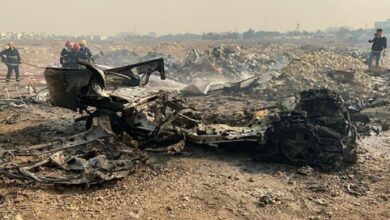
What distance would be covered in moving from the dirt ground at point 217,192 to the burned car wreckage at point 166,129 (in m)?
0.26

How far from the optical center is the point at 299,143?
660 centimetres

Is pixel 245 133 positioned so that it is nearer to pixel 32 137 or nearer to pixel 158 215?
pixel 158 215

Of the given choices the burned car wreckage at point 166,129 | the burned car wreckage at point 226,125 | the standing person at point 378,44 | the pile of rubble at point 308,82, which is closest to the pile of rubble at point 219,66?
the pile of rubble at point 308,82

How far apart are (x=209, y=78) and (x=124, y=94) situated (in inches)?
483

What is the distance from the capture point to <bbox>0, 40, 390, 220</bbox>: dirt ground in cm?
494

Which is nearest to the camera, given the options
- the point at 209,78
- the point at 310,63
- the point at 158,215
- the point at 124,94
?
the point at 158,215

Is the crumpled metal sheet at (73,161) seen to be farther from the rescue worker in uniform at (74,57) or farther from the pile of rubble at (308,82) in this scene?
the rescue worker in uniform at (74,57)

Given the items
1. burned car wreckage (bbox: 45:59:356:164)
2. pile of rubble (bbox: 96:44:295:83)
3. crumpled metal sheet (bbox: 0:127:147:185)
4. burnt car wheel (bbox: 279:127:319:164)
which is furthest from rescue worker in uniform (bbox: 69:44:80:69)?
burnt car wheel (bbox: 279:127:319:164)

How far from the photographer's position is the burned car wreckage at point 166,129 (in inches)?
253

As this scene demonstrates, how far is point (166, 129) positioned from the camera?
22.8 ft

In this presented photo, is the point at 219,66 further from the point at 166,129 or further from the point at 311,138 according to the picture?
the point at 311,138

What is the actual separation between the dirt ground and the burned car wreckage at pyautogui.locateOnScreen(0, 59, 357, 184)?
0.84 feet

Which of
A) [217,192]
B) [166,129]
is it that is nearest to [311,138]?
[217,192]

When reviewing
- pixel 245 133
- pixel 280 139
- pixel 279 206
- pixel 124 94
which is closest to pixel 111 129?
pixel 124 94
